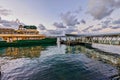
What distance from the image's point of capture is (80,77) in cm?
2247

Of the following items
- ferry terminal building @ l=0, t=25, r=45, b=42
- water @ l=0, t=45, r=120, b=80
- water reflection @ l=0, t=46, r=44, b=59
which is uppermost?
ferry terminal building @ l=0, t=25, r=45, b=42

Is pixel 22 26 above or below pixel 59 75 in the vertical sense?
above

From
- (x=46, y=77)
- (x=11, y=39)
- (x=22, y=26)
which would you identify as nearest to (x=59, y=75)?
(x=46, y=77)

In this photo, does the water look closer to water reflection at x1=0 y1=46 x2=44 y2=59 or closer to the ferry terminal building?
water reflection at x1=0 y1=46 x2=44 y2=59

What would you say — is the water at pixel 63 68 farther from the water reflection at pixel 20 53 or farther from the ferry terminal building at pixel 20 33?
the ferry terminal building at pixel 20 33

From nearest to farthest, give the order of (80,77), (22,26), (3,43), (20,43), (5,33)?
1. (80,77)
2. (3,43)
3. (20,43)
4. (5,33)
5. (22,26)

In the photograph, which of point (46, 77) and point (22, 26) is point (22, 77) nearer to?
point (46, 77)

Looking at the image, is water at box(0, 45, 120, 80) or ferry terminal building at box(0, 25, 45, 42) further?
ferry terminal building at box(0, 25, 45, 42)

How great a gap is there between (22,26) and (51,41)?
25.0m

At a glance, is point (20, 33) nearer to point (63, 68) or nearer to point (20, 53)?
point (20, 53)

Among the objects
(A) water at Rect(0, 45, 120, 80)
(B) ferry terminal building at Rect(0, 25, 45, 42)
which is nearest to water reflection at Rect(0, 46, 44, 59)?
(A) water at Rect(0, 45, 120, 80)

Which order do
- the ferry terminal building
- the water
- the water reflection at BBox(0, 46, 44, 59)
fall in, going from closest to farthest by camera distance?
the water
the water reflection at BBox(0, 46, 44, 59)
the ferry terminal building

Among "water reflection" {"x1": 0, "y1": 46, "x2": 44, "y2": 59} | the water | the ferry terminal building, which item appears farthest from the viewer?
the ferry terminal building

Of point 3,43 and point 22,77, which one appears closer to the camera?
point 22,77
